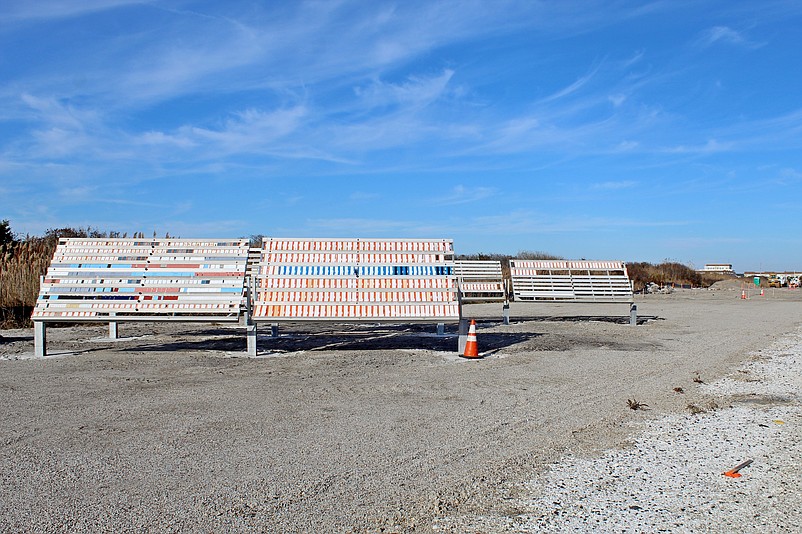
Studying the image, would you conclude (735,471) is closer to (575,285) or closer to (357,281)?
(357,281)

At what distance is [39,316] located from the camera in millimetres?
13344

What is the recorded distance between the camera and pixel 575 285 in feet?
75.7

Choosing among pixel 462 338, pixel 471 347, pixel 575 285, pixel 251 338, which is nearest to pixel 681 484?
pixel 471 347

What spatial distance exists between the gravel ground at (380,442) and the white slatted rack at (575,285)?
9.09 meters

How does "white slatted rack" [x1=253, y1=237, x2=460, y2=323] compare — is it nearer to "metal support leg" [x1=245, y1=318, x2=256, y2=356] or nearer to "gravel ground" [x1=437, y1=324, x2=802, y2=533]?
"metal support leg" [x1=245, y1=318, x2=256, y2=356]

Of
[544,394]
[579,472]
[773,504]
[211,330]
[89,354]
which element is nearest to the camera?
[773,504]

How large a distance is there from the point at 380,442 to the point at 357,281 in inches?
291

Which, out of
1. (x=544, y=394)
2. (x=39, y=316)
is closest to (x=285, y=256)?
(x=39, y=316)

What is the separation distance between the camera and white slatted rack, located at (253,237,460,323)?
13.6 meters

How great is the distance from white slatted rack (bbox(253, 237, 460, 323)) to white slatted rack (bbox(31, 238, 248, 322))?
2.40 ft

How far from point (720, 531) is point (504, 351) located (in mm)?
9773

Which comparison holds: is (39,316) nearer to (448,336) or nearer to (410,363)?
(410,363)

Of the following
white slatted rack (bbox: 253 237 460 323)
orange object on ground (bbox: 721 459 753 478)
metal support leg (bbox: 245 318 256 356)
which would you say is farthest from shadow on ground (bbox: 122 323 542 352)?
orange object on ground (bbox: 721 459 753 478)

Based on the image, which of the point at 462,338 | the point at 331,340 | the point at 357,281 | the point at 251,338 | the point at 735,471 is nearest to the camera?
the point at 735,471
